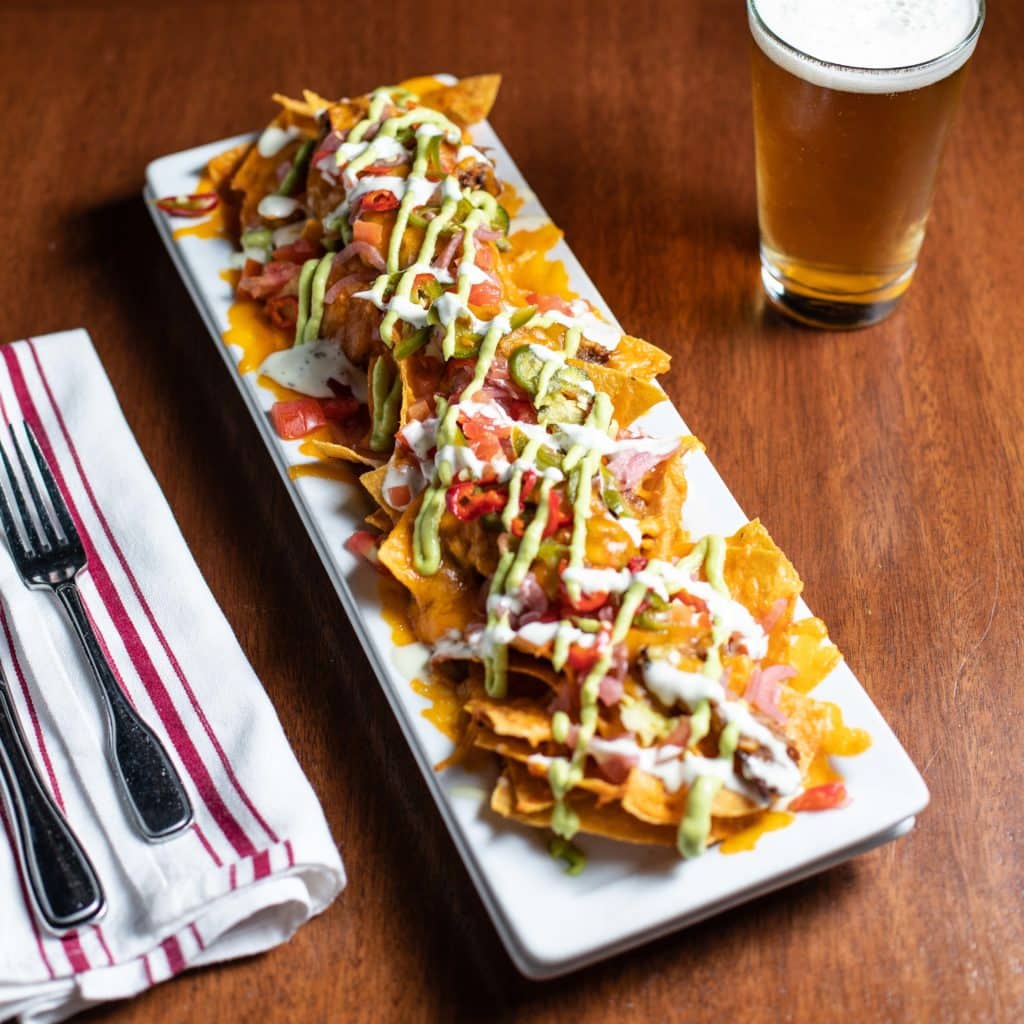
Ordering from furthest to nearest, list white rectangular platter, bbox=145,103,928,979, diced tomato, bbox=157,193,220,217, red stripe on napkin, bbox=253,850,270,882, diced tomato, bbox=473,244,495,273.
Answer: diced tomato, bbox=157,193,220,217 → diced tomato, bbox=473,244,495,273 → red stripe on napkin, bbox=253,850,270,882 → white rectangular platter, bbox=145,103,928,979

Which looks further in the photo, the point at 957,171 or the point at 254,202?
the point at 957,171

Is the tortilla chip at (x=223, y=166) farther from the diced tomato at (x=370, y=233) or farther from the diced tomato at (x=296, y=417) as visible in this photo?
the diced tomato at (x=296, y=417)

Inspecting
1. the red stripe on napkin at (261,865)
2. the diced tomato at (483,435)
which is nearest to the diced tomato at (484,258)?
the diced tomato at (483,435)

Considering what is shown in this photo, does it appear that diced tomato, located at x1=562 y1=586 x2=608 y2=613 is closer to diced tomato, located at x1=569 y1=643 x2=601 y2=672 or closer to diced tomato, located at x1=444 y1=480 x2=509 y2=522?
diced tomato, located at x1=569 y1=643 x2=601 y2=672

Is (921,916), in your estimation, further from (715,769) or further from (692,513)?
(692,513)

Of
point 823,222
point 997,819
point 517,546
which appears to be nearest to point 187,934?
point 517,546

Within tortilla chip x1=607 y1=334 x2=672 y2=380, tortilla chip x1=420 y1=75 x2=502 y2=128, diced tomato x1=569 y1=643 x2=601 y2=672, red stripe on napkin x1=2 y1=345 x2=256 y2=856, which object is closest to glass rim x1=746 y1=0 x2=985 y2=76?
tortilla chip x1=607 y1=334 x2=672 y2=380

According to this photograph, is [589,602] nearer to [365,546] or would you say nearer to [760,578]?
[760,578]
